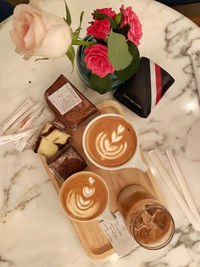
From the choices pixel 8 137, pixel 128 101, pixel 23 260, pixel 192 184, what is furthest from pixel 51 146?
pixel 192 184

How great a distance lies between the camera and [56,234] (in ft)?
3.57

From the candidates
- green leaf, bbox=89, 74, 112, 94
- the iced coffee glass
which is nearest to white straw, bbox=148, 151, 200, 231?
the iced coffee glass

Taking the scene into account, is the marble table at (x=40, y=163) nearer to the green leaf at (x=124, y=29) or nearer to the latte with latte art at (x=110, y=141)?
the latte with latte art at (x=110, y=141)

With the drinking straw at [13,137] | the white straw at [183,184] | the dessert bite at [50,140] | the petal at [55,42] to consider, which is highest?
the petal at [55,42]

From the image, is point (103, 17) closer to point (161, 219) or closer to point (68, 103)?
point (68, 103)

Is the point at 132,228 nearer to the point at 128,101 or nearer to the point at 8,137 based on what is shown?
the point at 128,101

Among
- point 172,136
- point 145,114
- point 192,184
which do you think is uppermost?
point 145,114

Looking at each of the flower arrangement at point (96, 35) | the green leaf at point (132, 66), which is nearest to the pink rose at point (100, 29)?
the flower arrangement at point (96, 35)

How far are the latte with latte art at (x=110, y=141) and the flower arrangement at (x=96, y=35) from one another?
0.44 ft

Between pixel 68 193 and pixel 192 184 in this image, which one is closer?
pixel 68 193

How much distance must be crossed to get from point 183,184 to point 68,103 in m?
0.53

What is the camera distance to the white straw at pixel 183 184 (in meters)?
1.09

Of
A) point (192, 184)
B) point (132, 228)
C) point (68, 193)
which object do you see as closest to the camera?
point (132, 228)

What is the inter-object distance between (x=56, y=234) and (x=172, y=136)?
0.58m
